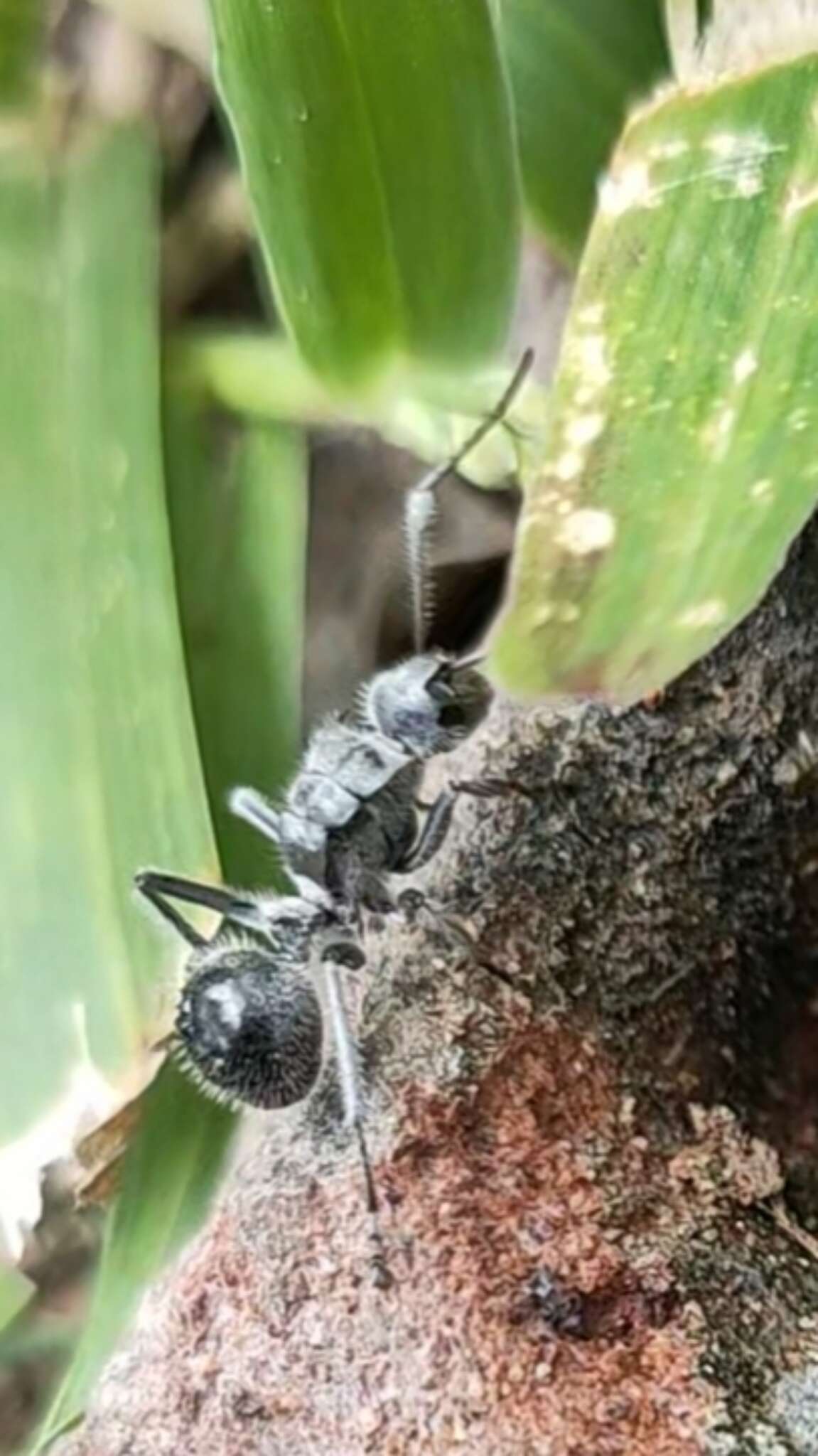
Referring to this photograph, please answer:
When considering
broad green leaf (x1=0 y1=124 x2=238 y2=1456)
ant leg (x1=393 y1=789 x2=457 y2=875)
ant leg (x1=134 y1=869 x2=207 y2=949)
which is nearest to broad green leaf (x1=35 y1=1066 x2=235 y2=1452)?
broad green leaf (x1=0 y1=124 x2=238 y2=1456)

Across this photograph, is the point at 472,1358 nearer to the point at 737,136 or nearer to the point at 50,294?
the point at 737,136

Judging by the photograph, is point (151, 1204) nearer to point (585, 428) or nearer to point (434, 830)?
point (434, 830)

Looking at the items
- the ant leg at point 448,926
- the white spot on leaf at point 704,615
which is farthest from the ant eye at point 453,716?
the white spot on leaf at point 704,615

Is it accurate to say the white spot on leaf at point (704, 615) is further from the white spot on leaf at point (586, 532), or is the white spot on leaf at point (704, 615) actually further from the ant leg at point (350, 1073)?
the ant leg at point (350, 1073)

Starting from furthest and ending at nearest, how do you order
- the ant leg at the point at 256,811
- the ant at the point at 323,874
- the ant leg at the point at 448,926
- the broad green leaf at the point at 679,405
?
1. the ant leg at the point at 256,811
2. the ant at the point at 323,874
3. the ant leg at the point at 448,926
4. the broad green leaf at the point at 679,405

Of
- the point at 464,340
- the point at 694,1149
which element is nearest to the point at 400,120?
the point at 464,340

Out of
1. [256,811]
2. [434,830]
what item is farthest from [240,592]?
[434,830]

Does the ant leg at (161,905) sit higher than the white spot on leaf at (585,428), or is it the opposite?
the white spot on leaf at (585,428)
